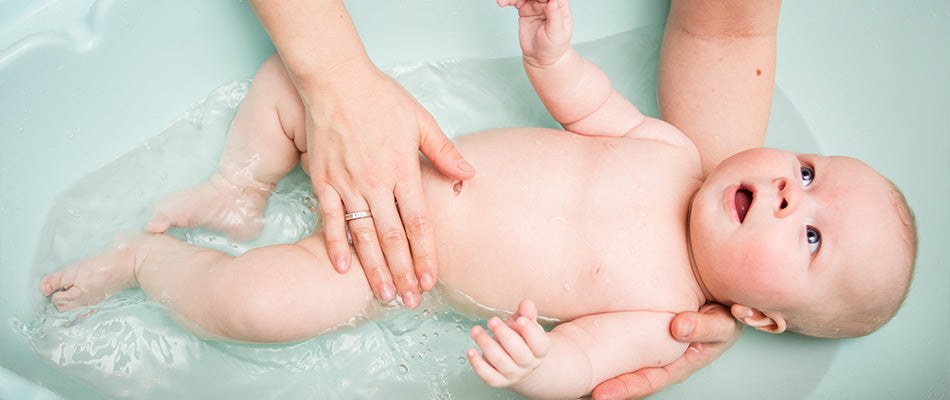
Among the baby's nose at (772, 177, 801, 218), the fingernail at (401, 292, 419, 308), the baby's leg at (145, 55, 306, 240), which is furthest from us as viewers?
the baby's leg at (145, 55, 306, 240)

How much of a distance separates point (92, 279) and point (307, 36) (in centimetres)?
54

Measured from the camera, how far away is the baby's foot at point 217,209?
1162 millimetres

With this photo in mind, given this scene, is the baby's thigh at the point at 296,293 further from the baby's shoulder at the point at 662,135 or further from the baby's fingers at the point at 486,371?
the baby's shoulder at the point at 662,135

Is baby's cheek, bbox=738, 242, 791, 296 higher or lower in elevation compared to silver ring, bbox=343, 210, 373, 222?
lower

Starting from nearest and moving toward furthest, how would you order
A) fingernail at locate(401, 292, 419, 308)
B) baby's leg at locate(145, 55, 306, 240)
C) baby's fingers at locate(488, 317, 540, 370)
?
1. baby's fingers at locate(488, 317, 540, 370)
2. fingernail at locate(401, 292, 419, 308)
3. baby's leg at locate(145, 55, 306, 240)

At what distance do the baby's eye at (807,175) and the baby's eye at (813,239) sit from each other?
79 mm

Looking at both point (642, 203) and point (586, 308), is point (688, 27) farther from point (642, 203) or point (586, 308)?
point (586, 308)

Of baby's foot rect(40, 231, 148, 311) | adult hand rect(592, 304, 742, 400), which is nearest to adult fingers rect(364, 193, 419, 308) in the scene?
adult hand rect(592, 304, 742, 400)

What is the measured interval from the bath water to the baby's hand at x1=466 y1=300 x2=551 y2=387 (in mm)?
340

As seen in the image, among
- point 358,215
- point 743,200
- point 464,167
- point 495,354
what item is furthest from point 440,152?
point 743,200

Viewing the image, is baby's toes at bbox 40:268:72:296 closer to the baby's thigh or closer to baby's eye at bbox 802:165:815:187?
the baby's thigh

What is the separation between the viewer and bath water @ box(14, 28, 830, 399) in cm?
107

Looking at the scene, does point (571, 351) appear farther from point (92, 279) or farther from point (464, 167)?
point (92, 279)

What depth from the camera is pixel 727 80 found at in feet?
3.94
